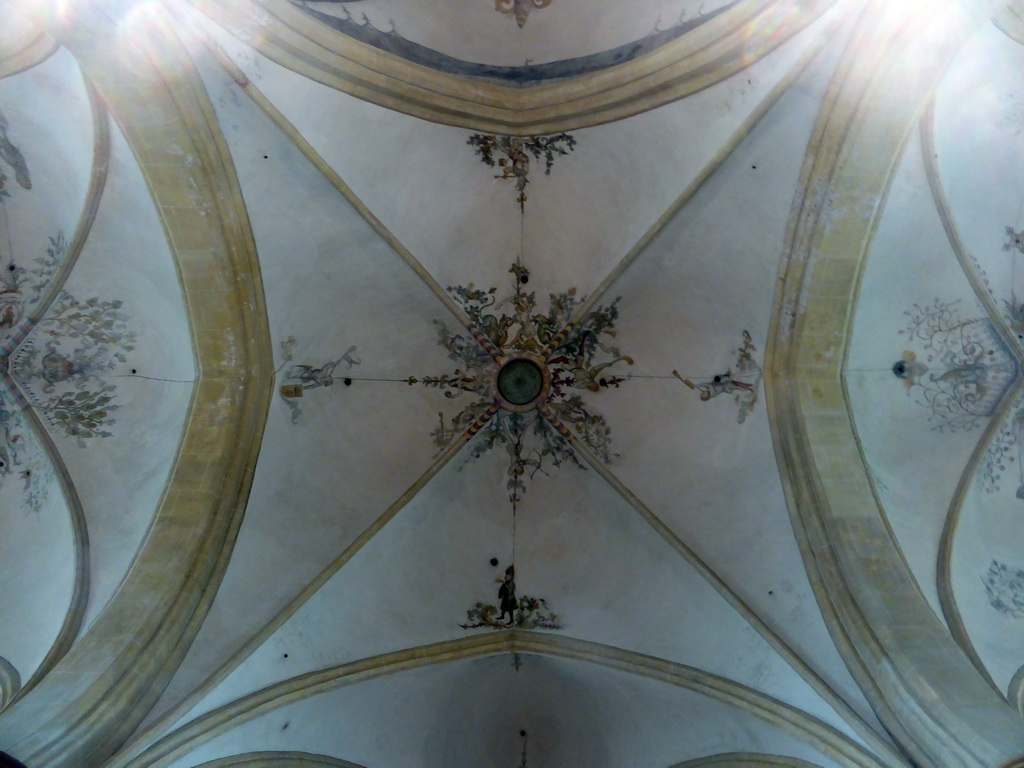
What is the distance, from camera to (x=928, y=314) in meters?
8.40

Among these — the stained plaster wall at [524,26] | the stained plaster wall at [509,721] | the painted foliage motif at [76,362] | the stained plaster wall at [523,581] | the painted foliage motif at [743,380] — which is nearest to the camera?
the stained plaster wall at [524,26]

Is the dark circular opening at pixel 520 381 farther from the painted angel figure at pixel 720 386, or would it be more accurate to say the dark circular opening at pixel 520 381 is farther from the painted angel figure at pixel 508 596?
the painted angel figure at pixel 508 596

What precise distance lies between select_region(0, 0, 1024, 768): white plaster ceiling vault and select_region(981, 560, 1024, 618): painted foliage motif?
3 cm

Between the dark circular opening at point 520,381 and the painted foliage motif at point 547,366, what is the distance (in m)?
0.12

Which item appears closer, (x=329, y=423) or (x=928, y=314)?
(x=928, y=314)

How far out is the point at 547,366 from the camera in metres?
9.34

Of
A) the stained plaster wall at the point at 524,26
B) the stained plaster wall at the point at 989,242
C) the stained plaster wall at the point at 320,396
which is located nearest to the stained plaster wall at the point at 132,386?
the stained plaster wall at the point at 320,396

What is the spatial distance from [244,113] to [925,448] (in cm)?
723

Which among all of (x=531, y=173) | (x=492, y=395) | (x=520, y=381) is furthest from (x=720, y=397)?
(x=531, y=173)

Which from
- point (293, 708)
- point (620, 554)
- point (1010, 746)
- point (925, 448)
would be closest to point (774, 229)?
point (925, 448)

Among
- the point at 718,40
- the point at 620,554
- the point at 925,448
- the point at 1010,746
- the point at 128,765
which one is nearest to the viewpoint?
the point at 1010,746

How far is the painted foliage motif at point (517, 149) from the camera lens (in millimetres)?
8289

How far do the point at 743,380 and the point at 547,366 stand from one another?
6.84ft

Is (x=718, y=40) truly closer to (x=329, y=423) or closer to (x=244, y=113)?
(x=244, y=113)
